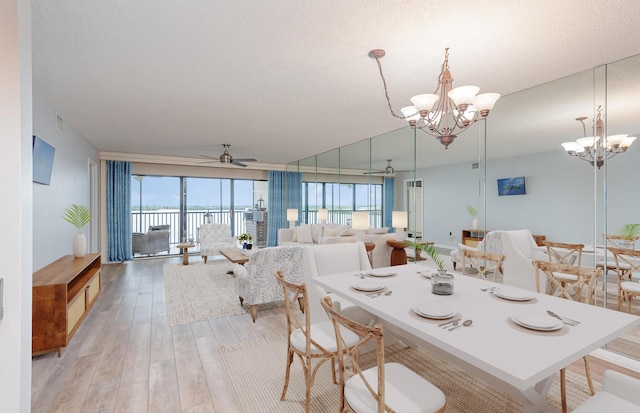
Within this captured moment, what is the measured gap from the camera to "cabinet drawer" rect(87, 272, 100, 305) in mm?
3451

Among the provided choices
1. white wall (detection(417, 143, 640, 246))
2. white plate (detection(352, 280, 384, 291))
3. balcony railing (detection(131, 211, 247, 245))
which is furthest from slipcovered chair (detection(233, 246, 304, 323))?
balcony railing (detection(131, 211, 247, 245))

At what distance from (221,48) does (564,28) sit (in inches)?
94.4

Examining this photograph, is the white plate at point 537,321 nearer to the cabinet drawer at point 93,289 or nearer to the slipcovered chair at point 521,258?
the slipcovered chair at point 521,258

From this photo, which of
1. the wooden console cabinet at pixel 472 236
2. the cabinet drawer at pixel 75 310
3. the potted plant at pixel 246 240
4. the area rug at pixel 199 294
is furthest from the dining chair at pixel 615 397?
the potted plant at pixel 246 240

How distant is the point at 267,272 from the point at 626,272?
132 inches

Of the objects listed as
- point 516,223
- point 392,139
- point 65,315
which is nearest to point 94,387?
point 65,315

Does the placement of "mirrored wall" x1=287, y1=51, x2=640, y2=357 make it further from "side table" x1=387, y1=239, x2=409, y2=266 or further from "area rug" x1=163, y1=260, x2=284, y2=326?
"area rug" x1=163, y1=260, x2=284, y2=326

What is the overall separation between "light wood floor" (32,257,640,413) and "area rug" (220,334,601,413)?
97 millimetres

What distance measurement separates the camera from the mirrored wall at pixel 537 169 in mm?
2662

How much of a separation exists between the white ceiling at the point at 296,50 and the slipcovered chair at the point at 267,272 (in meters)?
1.72

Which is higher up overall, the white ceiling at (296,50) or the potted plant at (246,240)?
the white ceiling at (296,50)

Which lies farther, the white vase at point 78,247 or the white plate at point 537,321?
the white vase at point 78,247

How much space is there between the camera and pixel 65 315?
8.33ft

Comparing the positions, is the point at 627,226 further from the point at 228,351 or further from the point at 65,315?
the point at 65,315
